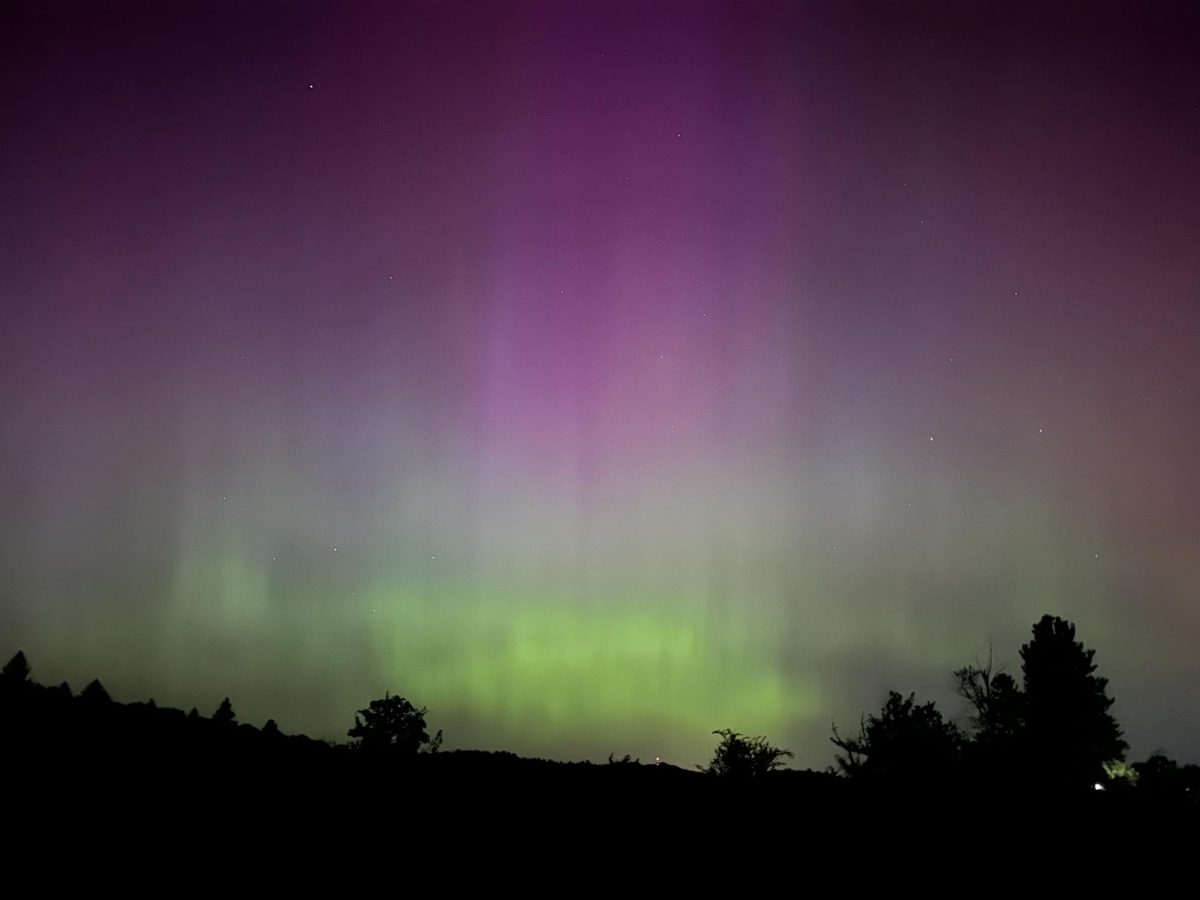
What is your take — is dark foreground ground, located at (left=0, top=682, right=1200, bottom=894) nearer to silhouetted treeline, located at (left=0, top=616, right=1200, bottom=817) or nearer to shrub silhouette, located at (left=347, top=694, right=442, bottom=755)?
silhouetted treeline, located at (left=0, top=616, right=1200, bottom=817)

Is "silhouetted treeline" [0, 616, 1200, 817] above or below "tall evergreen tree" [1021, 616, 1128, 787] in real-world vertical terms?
below

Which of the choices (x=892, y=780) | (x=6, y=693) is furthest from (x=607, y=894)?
(x=6, y=693)

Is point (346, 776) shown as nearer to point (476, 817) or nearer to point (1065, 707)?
point (476, 817)

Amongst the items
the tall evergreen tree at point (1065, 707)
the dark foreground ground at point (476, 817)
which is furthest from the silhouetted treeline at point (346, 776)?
the tall evergreen tree at point (1065, 707)

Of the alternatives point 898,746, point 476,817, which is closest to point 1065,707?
point 898,746

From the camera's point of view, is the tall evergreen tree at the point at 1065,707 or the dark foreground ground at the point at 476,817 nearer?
the dark foreground ground at the point at 476,817

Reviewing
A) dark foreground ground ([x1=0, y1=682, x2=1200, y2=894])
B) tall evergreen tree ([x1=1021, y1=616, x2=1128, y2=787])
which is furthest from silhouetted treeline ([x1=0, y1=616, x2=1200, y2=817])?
tall evergreen tree ([x1=1021, y1=616, x2=1128, y2=787])

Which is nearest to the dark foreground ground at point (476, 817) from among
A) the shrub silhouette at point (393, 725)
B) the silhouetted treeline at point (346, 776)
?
the silhouetted treeline at point (346, 776)

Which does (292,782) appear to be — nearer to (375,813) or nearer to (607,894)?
(375,813)

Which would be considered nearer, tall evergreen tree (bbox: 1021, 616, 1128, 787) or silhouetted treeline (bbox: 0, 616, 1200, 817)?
silhouetted treeline (bbox: 0, 616, 1200, 817)

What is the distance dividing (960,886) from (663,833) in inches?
256

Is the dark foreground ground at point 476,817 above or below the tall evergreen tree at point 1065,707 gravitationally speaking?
below

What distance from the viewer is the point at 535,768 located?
2708 centimetres

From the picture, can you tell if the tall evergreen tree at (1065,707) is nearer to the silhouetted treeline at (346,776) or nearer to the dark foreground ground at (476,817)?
the silhouetted treeline at (346,776)
